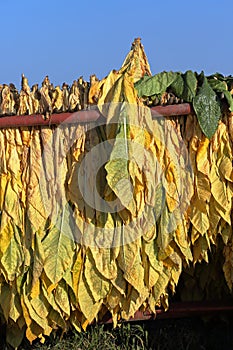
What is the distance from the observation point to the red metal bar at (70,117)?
290 centimetres

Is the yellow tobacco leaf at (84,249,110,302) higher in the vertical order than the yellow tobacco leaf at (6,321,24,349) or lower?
higher

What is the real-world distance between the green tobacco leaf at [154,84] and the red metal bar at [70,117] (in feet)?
0.27

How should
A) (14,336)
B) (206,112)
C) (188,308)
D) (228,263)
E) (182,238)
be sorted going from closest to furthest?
(206,112)
(182,238)
(228,263)
(14,336)
(188,308)

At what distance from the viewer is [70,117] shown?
115 inches

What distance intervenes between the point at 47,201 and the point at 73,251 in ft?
0.85

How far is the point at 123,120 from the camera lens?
2.82m

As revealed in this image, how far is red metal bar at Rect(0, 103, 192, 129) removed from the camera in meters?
2.90

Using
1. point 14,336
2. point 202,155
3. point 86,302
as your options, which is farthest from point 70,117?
point 14,336

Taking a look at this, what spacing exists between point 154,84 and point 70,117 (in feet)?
1.34

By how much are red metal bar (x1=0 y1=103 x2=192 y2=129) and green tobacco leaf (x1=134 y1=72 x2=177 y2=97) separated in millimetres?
81

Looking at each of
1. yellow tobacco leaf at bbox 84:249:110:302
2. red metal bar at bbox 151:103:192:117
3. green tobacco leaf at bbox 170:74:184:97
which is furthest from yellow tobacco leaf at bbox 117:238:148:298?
green tobacco leaf at bbox 170:74:184:97

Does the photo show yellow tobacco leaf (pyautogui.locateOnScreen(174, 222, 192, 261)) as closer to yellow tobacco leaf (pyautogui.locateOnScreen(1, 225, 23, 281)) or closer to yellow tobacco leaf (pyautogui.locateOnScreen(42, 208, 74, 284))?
yellow tobacco leaf (pyautogui.locateOnScreen(42, 208, 74, 284))

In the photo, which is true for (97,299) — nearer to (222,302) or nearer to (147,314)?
(147,314)

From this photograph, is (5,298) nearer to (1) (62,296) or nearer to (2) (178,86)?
(1) (62,296)
